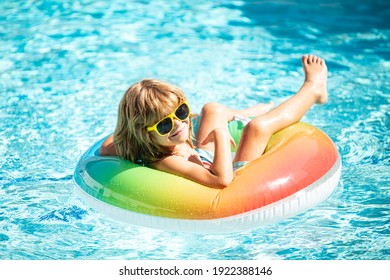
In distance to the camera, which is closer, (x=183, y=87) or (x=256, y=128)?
(x=256, y=128)

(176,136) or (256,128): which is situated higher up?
(176,136)

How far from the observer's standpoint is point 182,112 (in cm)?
460

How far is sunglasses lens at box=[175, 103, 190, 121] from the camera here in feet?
15.0

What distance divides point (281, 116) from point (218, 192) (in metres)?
0.87

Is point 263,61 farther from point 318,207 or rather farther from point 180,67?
point 318,207

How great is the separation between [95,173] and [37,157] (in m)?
1.28

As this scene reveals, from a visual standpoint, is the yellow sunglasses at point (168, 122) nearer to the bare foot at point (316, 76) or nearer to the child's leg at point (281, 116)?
the child's leg at point (281, 116)

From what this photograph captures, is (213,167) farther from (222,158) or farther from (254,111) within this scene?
(254,111)

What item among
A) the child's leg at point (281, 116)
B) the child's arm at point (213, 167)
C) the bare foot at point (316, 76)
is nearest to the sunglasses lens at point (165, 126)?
the child's arm at point (213, 167)

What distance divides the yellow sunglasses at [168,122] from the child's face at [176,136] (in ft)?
0.08

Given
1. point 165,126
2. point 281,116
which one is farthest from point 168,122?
point 281,116

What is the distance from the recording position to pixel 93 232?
484 centimetres

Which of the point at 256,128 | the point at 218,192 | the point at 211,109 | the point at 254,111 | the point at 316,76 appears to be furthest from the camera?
the point at 254,111
